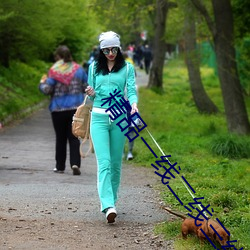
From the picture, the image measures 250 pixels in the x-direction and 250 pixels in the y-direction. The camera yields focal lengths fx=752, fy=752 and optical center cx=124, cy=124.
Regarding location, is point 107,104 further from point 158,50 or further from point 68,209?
point 158,50

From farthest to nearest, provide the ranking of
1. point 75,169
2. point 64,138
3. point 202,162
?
1. point 202,162
2. point 64,138
3. point 75,169

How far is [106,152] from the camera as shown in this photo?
7.45 metres

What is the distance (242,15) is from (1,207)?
36.7ft

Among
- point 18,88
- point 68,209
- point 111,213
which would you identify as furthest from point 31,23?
point 111,213

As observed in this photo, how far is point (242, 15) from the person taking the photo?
1794 cm

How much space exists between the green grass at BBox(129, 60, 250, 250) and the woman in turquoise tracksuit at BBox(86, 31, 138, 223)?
775mm

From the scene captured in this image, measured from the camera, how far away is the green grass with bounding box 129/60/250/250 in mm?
7285

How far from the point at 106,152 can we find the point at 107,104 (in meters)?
0.48

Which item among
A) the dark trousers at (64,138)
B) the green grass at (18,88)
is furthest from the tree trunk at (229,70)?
the dark trousers at (64,138)

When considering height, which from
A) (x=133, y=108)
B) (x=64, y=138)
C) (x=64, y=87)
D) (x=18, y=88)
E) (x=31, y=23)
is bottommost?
(x=18, y=88)

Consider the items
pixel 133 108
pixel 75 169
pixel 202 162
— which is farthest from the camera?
pixel 202 162

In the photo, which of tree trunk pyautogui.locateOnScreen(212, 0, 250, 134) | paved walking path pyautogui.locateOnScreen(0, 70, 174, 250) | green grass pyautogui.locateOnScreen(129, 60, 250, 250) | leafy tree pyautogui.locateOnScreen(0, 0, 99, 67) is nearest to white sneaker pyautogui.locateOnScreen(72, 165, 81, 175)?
paved walking path pyautogui.locateOnScreen(0, 70, 174, 250)

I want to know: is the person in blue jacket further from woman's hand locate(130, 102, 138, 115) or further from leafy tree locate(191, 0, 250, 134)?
leafy tree locate(191, 0, 250, 134)

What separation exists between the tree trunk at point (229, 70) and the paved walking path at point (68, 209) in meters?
4.67
